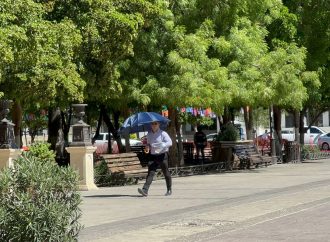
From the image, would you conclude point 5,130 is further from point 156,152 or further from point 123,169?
point 123,169

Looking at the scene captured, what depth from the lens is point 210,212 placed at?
12.9m

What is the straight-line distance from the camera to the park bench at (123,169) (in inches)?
776

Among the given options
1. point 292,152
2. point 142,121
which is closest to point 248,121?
point 292,152

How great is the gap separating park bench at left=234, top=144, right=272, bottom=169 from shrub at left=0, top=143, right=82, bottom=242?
20327mm

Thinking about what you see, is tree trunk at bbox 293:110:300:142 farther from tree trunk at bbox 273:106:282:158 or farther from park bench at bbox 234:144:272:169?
park bench at bbox 234:144:272:169

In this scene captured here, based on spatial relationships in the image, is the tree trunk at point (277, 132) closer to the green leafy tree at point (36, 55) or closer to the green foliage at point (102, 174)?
the green leafy tree at point (36, 55)

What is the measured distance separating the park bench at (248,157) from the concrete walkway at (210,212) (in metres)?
7.42

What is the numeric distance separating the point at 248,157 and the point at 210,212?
14.8 m

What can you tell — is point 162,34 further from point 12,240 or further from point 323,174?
point 12,240

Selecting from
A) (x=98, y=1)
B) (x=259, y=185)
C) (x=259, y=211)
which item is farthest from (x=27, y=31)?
(x=259, y=185)

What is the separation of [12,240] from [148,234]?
11.3 feet

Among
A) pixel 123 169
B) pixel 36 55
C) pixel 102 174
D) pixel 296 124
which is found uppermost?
pixel 36 55

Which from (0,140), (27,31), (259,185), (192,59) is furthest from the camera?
(192,59)

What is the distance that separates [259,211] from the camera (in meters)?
12.9
